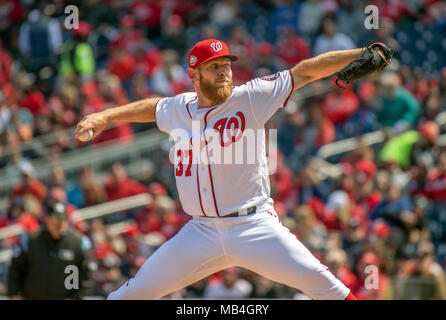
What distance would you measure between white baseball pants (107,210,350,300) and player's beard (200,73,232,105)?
0.76m

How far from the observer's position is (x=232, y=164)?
5.34 meters

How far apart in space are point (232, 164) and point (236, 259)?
1.91 ft

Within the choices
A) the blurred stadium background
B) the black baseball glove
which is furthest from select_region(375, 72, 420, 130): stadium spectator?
the black baseball glove

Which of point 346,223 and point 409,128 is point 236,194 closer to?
point 346,223

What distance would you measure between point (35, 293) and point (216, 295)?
2.08 metres

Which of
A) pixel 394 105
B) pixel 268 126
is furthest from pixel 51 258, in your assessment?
pixel 394 105

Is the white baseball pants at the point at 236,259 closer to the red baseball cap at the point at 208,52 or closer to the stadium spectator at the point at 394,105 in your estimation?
the red baseball cap at the point at 208,52

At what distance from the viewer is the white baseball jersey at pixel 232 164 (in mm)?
5340

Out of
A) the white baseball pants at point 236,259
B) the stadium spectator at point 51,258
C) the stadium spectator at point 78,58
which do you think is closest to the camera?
the white baseball pants at point 236,259

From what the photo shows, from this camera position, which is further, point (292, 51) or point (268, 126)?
point (292, 51)

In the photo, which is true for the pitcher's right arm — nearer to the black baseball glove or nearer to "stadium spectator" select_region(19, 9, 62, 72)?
the black baseball glove

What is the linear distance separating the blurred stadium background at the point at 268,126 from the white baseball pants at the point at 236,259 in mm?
2926

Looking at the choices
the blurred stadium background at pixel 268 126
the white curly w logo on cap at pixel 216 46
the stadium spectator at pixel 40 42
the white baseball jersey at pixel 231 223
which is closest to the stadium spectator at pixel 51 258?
the blurred stadium background at pixel 268 126

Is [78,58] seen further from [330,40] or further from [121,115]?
[121,115]
